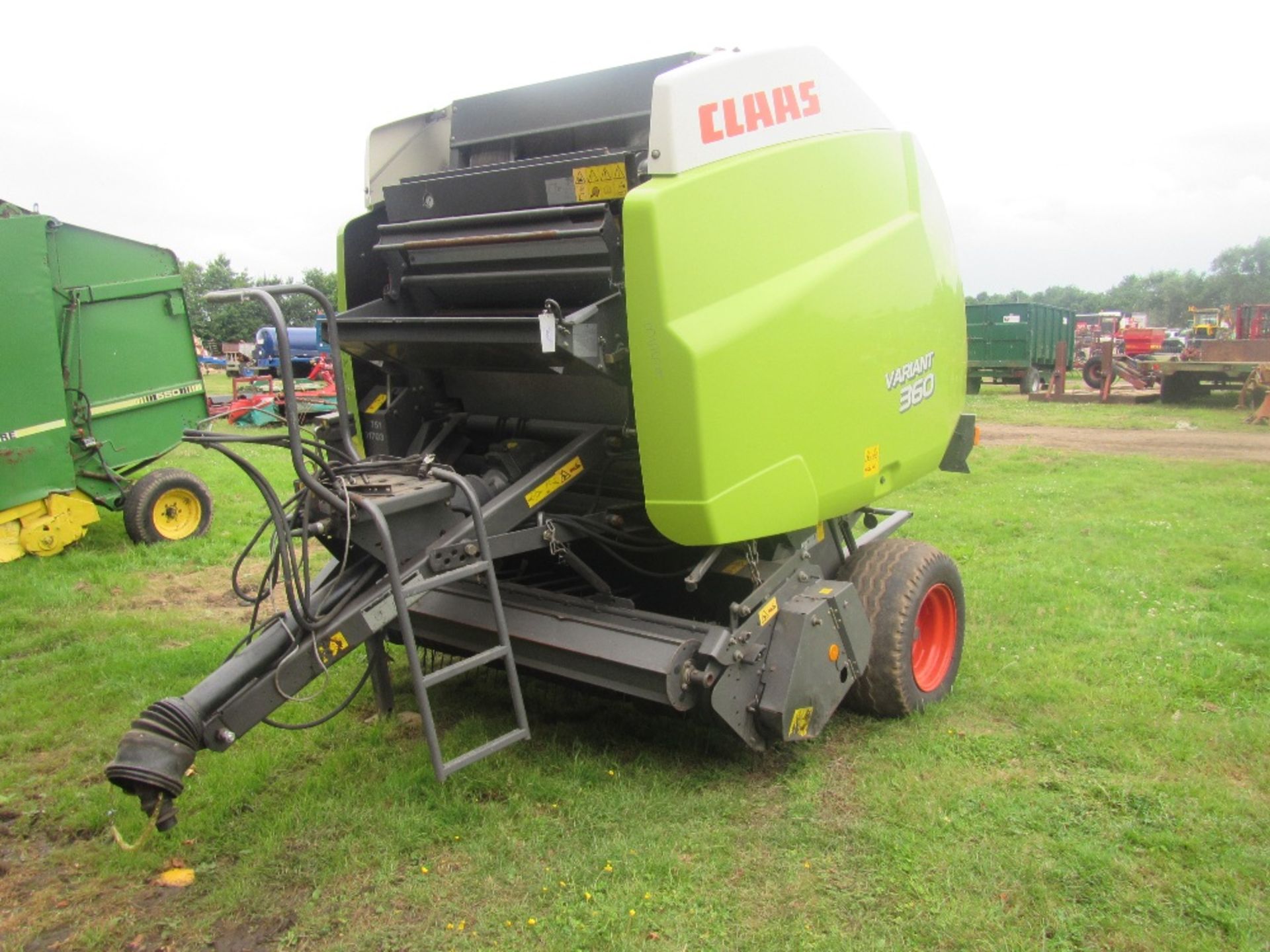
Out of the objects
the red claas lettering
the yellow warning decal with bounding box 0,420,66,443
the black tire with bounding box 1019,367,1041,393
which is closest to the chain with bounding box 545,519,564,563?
the red claas lettering

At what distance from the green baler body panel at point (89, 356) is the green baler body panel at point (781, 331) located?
559 cm

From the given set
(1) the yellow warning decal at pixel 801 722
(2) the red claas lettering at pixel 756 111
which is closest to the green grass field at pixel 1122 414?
(2) the red claas lettering at pixel 756 111

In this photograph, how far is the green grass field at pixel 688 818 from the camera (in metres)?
2.75

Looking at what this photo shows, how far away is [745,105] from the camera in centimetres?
326

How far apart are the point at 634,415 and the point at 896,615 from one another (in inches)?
51.6

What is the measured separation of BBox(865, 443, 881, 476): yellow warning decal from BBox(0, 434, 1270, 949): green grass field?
1020 millimetres

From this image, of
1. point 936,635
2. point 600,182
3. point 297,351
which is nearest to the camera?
Answer: point 600,182

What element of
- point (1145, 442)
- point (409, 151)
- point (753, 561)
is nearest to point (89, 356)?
point (409, 151)

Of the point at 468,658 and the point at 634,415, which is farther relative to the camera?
the point at 634,415

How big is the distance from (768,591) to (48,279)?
5943mm

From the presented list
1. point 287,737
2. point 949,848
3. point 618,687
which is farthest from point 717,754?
point 287,737

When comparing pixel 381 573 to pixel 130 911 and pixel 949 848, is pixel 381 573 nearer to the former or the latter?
pixel 130 911

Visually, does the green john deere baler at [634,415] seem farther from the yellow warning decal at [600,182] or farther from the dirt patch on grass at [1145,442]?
the dirt patch on grass at [1145,442]

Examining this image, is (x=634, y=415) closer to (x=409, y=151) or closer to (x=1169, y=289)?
(x=409, y=151)
